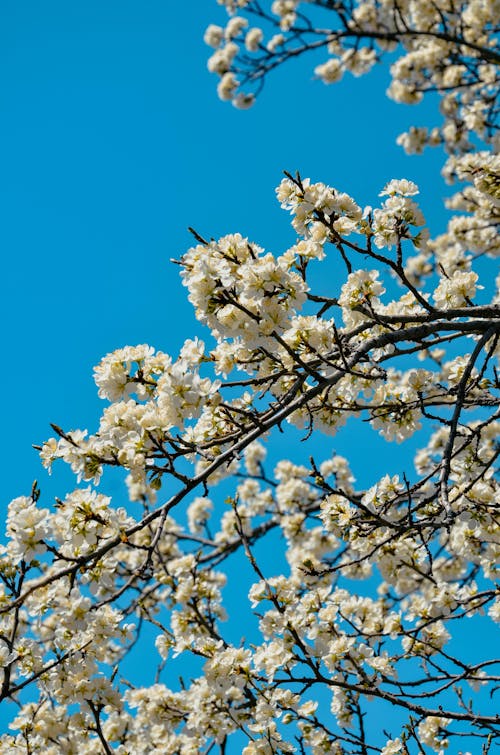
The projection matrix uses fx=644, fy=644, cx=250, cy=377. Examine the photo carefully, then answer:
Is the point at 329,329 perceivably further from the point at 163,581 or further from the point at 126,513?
the point at 163,581

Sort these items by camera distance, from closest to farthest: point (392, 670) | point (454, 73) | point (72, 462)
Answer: point (72, 462)
point (392, 670)
point (454, 73)

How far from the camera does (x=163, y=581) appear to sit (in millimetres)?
6082

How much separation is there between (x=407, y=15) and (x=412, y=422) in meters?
9.28

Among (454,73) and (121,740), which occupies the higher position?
(454,73)

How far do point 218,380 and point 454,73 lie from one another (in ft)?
29.9

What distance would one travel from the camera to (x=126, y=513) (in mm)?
3441

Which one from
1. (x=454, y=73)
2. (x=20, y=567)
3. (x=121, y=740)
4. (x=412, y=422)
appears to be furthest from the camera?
(x=454, y=73)

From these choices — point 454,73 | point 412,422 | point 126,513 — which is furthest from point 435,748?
point 454,73

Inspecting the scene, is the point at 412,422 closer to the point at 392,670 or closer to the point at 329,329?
the point at 329,329

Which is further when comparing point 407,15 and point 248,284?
point 407,15

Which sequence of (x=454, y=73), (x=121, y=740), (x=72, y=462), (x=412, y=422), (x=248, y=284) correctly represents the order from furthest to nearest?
1. (x=454, y=73)
2. (x=121, y=740)
3. (x=412, y=422)
4. (x=72, y=462)
5. (x=248, y=284)

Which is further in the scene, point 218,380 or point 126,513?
point 126,513

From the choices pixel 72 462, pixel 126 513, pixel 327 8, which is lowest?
pixel 126 513

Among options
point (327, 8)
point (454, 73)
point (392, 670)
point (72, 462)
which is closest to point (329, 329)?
point (72, 462)
